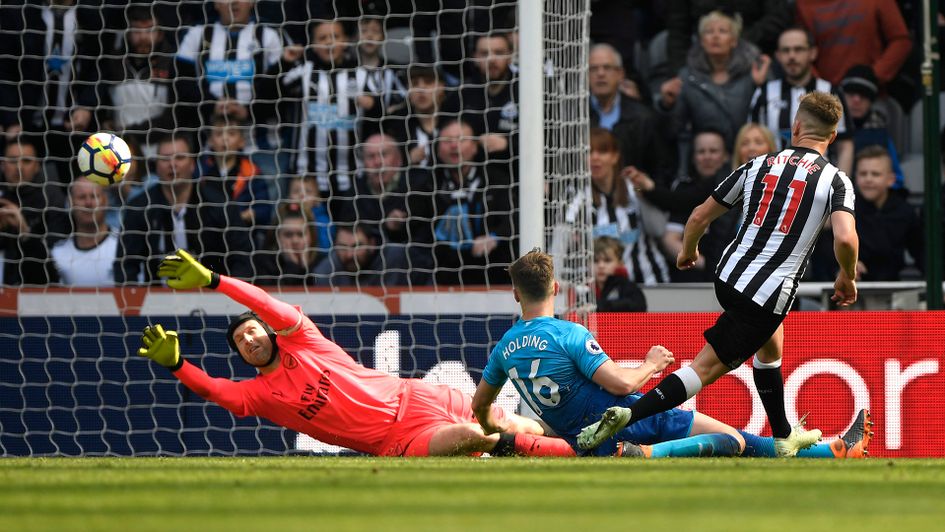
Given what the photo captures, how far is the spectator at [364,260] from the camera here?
9.73 meters

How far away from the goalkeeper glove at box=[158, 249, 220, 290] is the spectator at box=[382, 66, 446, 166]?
3.34 metres

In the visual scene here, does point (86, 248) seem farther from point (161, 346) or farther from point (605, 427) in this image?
point (605, 427)

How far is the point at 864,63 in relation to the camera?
34.4 feet

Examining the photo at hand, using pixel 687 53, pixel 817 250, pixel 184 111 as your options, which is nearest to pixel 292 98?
pixel 184 111

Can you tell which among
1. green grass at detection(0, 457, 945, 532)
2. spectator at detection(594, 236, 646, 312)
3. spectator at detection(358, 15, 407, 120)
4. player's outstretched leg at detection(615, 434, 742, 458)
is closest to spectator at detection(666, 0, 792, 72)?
spectator at detection(594, 236, 646, 312)

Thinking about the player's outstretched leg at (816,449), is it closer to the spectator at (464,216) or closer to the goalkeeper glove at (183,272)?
the goalkeeper glove at (183,272)

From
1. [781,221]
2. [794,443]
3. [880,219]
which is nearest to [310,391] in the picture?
Result: [794,443]

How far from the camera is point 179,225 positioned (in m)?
9.83

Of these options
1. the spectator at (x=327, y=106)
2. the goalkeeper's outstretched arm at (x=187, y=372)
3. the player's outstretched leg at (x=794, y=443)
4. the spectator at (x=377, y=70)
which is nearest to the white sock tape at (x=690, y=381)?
the player's outstretched leg at (x=794, y=443)

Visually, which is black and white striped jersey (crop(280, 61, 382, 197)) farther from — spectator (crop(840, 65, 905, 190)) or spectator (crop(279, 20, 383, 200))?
spectator (crop(840, 65, 905, 190))

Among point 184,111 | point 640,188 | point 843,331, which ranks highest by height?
point 184,111

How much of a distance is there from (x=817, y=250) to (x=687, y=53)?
1939 mm

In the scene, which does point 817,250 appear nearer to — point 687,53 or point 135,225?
point 687,53

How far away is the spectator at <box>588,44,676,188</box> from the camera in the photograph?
1043 cm
